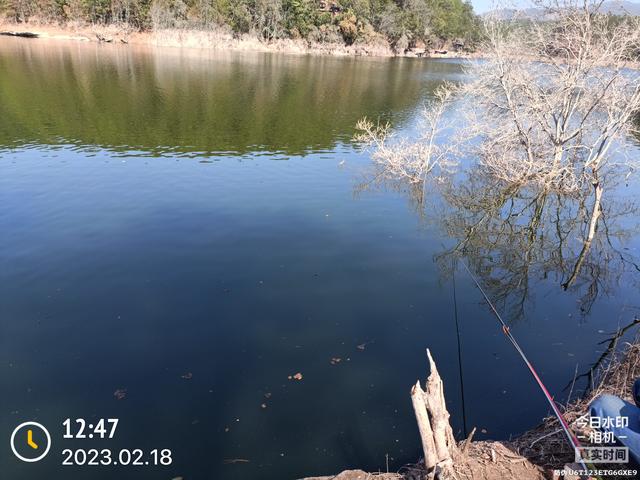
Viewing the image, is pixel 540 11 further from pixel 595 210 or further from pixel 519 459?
pixel 519 459

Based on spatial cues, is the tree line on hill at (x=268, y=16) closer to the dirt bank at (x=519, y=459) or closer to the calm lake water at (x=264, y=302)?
the calm lake water at (x=264, y=302)

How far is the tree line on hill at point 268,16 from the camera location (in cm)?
9425

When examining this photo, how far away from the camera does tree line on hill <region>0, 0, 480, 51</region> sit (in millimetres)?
94250

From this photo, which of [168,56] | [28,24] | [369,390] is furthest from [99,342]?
[28,24]

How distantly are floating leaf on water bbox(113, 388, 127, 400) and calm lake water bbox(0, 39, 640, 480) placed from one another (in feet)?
0.26

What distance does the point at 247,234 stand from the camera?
53.3 ft

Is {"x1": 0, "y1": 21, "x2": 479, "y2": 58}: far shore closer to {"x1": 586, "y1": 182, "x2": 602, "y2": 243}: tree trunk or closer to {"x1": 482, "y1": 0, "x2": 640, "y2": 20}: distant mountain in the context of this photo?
{"x1": 482, "y1": 0, "x2": 640, "y2": 20}: distant mountain

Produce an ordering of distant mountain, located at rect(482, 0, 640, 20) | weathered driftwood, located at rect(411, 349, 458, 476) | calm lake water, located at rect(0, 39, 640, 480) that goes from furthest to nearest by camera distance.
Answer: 1. distant mountain, located at rect(482, 0, 640, 20)
2. calm lake water, located at rect(0, 39, 640, 480)
3. weathered driftwood, located at rect(411, 349, 458, 476)

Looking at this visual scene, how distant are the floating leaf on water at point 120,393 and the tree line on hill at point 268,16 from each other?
101475 mm

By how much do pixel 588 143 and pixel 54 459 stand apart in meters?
31.6

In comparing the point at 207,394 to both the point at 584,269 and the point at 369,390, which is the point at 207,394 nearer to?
the point at 369,390

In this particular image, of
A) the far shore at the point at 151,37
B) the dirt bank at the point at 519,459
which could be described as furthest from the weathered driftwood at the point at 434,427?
the far shore at the point at 151,37

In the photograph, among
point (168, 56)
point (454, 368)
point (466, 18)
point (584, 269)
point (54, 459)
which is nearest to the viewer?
point (54, 459)

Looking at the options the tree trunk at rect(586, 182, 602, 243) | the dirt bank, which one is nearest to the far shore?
→ the tree trunk at rect(586, 182, 602, 243)
